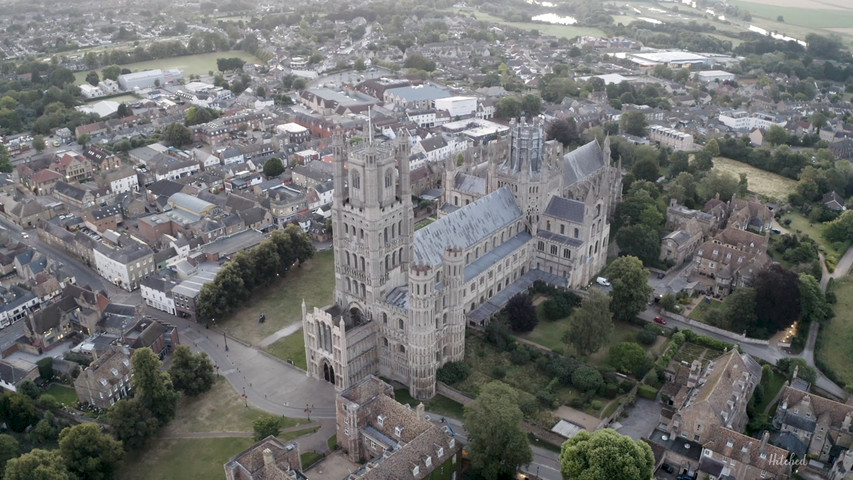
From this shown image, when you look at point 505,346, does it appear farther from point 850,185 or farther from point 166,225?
point 850,185

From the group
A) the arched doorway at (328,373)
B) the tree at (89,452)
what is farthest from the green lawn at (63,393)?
the arched doorway at (328,373)

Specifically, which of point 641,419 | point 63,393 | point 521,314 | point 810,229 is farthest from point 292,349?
point 810,229

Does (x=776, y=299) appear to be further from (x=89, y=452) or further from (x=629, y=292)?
(x=89, y=452)

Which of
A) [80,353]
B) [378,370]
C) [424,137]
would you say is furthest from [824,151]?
[80,353]

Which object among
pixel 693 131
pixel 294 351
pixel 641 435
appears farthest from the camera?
pixel 693 131

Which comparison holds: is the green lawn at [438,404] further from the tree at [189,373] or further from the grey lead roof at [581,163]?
the grey lead roof at [581,163]

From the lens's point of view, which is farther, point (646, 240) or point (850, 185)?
point (850, 185)

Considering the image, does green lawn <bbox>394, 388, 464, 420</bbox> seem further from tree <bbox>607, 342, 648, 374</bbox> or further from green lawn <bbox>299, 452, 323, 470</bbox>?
tree <bbox>607, 342, 648, 374</bbox>
